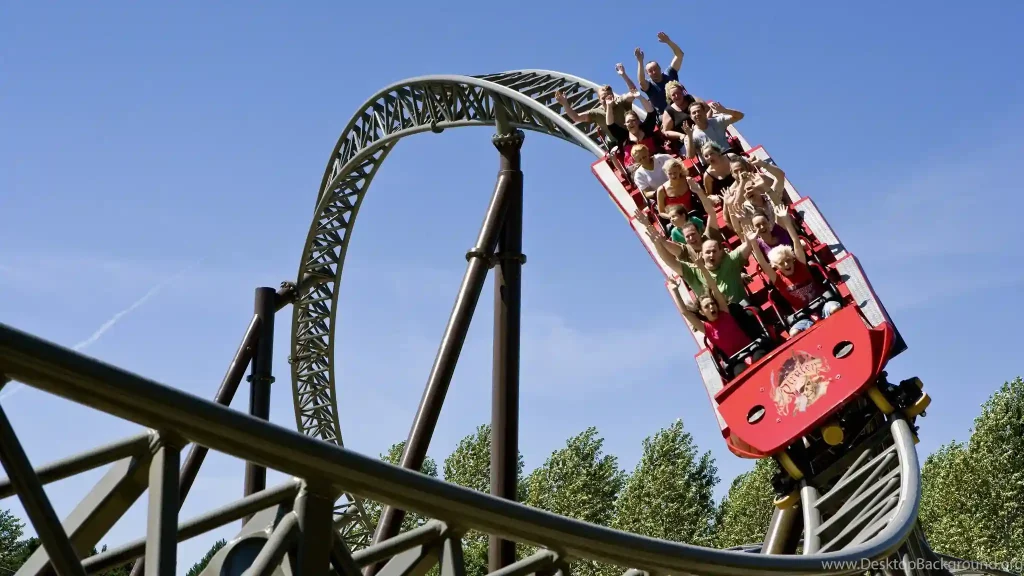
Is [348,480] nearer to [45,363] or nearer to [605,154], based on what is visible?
[45,363]

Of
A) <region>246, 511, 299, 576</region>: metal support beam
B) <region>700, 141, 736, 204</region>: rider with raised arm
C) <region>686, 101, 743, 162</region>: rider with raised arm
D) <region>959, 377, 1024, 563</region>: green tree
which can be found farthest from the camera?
<region>959, 377, 1024, 563</region>: green tree

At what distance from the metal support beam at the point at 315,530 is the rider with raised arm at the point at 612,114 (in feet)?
16.3

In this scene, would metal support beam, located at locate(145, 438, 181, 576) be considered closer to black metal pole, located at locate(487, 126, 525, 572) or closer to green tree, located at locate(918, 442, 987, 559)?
black metal pole, located at locate(487, 126, 525, 572)

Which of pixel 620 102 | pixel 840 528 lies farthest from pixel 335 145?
pixel 840 528

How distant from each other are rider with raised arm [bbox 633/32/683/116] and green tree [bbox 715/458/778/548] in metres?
12.2

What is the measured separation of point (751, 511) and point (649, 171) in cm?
1374

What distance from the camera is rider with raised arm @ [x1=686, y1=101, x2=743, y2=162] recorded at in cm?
670

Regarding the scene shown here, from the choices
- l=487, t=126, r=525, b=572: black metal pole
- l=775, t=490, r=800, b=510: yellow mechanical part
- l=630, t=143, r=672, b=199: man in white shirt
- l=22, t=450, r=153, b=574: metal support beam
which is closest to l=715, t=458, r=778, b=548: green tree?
l=487, t=126, r=525, b=572: black metal pole

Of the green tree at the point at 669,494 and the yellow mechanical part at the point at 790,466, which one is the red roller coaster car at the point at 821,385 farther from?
the green tree at the point at 669,494

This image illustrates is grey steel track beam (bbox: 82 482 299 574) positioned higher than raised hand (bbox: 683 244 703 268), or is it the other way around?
raised hand (bbox: 683 244 703 268)

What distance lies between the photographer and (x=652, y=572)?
3.35 meters

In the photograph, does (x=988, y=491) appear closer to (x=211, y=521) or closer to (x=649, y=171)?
(x=649, y=171)

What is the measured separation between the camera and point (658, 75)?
7.38 meters

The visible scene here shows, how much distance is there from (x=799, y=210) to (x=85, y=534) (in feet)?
15.1
